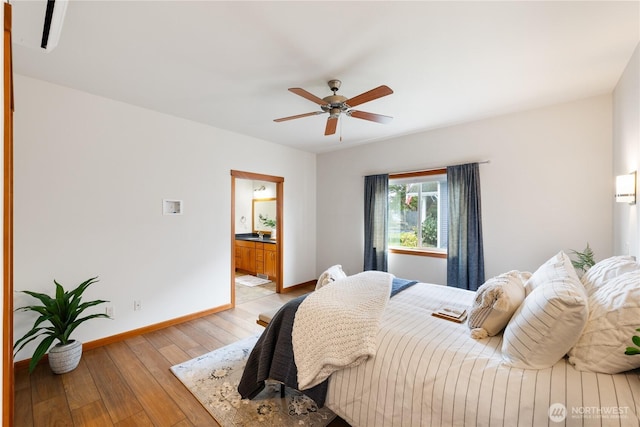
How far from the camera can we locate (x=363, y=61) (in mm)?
2201

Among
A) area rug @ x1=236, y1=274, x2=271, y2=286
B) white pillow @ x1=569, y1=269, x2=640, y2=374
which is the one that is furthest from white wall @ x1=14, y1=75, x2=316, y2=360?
white pillow @ x1=569, y1=269, x2=640, y2=374

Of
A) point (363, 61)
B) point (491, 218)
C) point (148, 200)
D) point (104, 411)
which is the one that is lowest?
point (104, 411)

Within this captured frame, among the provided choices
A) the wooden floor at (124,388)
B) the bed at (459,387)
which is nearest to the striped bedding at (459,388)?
the bed at (459,387)

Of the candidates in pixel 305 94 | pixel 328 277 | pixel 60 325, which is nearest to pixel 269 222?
pixel 328 277

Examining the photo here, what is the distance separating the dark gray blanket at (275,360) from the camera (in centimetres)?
180

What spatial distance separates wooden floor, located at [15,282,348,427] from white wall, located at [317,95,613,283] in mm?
2885

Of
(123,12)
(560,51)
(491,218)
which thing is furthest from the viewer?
(491,218)

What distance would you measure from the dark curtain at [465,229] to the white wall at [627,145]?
1.22m

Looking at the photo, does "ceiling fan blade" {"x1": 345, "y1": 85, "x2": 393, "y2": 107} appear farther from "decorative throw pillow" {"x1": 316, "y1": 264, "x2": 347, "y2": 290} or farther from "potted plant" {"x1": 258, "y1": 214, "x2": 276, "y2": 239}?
"potted plant" {"x1": 258, "y1": 214, "x2": 276, "y2": 239}

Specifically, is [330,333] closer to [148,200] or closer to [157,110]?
[148,200]

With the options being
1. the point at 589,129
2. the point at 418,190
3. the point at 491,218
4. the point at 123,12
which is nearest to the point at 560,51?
the point at 589,129

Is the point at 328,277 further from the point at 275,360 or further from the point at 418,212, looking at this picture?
the point at 418,212

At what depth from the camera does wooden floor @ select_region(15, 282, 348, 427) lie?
1.87 metres

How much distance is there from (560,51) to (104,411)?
4.32 m
